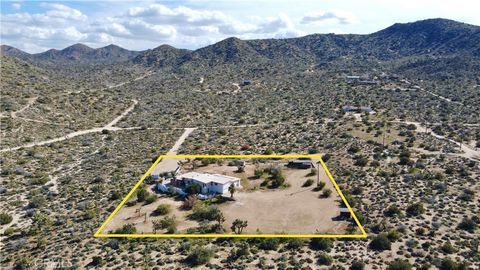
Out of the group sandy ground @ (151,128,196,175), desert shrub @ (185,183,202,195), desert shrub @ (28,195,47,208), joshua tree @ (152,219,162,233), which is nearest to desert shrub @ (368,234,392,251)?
joshua tree @ (152,219,162,233)

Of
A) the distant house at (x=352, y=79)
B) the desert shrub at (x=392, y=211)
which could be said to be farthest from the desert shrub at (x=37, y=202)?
the distant house at (x=352, y=79)

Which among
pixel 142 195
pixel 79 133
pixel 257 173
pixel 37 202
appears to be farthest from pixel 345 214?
pixel 79 133

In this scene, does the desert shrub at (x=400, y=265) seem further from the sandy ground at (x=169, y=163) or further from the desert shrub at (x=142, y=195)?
the sandy ground at (x=169, y=163)

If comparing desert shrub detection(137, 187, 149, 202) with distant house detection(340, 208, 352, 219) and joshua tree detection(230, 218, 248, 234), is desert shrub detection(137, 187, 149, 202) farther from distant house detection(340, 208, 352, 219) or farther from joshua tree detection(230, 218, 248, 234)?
distant house detection(340, 208, 352, 219)

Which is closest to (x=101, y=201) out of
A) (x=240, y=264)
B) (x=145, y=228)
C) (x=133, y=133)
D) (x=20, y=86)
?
(x=145, y=228)

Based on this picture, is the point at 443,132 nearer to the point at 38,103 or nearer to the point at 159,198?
the point at 159,198
